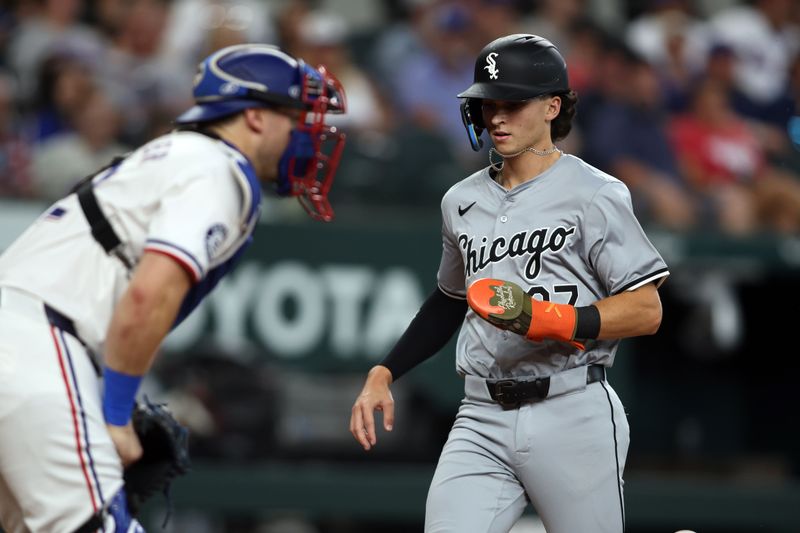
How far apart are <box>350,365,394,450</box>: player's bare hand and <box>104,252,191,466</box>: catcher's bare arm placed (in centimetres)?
73

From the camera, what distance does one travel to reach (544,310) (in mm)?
3578

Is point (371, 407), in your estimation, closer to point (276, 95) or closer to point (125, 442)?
point (125, 442)

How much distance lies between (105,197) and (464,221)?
3.53 ft

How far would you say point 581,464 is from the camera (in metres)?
3.74

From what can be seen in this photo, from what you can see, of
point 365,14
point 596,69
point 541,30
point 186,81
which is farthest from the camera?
point 365,14

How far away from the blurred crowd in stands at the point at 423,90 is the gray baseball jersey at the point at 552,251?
4.50 m

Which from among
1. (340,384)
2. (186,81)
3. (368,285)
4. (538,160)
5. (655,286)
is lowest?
(340,384)

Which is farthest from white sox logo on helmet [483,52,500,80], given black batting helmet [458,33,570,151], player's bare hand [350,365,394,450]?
player's bare hand [350,365,394,450]

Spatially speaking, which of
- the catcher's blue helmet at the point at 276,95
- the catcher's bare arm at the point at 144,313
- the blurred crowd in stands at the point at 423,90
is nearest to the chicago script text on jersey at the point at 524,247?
the catcher's blue helmet at the point at 276,95

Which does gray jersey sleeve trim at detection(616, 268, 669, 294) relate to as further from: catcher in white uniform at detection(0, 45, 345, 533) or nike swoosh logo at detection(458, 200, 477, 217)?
catcher in white uniform at detection(0, 45, 345, 533)

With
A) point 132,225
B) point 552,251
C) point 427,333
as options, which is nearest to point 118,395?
point 132,225

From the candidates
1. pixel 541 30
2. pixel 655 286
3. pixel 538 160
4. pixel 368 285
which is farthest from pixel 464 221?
pixel 541 30

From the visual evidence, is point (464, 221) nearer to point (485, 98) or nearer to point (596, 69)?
point (485, 98)

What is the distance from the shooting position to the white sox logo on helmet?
380 cm
